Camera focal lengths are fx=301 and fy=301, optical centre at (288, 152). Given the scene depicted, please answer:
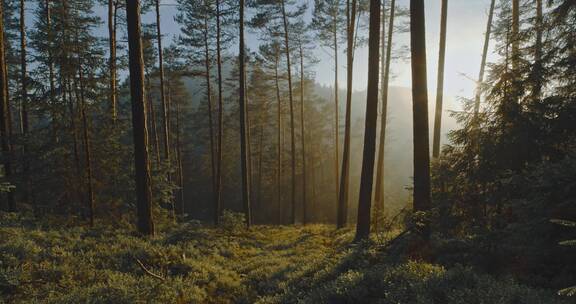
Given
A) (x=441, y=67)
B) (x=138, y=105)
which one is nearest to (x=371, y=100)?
(x=441, y=67)

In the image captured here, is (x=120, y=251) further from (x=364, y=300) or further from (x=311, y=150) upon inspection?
(x=311, y=150)

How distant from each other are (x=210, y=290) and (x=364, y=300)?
3.47 meters

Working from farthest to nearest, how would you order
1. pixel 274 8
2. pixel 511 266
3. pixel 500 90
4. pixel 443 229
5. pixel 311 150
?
pixel 311 150
pixel 274 8
pixel 443 229
pixel 500 90
pixel 511 266

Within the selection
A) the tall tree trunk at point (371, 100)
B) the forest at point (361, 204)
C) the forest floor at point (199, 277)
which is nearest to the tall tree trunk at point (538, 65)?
the forest at point (361, 204)

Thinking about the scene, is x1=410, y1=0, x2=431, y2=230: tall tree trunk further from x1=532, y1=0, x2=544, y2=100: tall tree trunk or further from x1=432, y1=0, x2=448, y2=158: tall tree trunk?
x1=432, y1=0, x2=448, y2=158: tall tree trunk

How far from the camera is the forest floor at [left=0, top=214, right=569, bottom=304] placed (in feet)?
15.0

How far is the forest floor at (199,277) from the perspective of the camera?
456 cm

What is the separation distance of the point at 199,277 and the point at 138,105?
17.0 ft

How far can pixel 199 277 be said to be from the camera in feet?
23.3

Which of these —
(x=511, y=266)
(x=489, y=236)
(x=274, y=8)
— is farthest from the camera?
(x=274, y=8)

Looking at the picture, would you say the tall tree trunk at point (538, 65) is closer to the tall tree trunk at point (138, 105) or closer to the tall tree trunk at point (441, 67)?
the tall tree trunk at point (441, 67)

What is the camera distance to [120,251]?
7816 millimetres

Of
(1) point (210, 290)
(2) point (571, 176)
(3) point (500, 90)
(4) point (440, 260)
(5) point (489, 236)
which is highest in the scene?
(3) point (500, 90)

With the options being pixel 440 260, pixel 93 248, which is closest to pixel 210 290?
pixel 93 248
